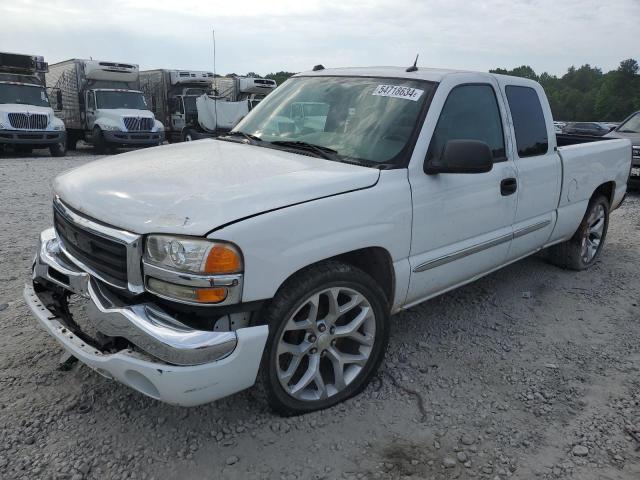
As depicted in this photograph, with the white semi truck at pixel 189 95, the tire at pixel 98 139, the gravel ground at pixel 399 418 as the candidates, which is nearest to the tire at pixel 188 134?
the white semi truck at pixel 189 95

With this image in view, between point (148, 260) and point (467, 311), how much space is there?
2776 millimetres

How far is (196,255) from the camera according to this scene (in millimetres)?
2211

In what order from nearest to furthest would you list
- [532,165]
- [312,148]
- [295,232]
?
[295,232] < [312,148] < [532,165]

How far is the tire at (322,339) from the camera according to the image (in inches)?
98.0

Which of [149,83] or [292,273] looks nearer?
[292,273]

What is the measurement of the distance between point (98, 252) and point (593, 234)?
4.89 metres

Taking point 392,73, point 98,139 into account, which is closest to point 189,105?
point 98,139

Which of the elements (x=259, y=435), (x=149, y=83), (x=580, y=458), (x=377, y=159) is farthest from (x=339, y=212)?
(x=149, y=83)

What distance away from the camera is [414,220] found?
298 cm

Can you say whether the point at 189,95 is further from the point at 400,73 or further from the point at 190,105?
the point at 400,73

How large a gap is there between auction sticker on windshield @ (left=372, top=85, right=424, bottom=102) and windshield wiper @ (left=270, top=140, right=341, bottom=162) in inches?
21.0

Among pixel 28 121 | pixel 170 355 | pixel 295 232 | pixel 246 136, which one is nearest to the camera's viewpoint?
pixel 170 355

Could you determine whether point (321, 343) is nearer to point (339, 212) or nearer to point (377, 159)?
point (339, 212)

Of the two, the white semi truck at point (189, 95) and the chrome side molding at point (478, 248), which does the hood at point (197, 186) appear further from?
the white semi truck at point (189, 95)
